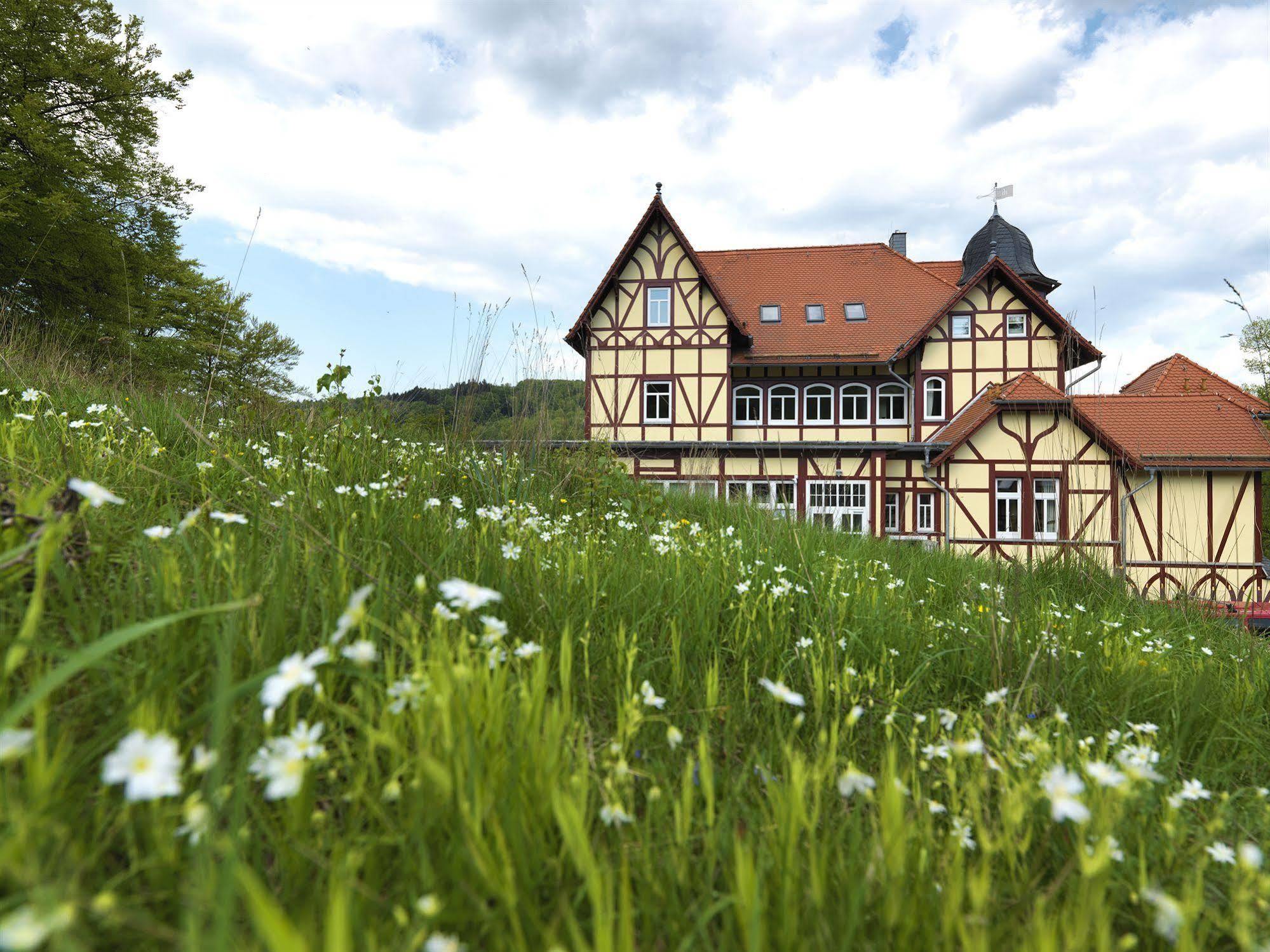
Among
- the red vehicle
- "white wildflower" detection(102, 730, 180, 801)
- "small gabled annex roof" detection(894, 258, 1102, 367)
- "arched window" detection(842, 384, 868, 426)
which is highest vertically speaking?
"small gabled annex roof" detection(894, 258, 1102, 367)

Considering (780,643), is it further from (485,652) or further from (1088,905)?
(1088,905)

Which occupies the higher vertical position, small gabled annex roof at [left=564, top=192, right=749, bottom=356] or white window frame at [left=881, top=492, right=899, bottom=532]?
small gabled annex roof at [left=564, top=192, right=749, bottom=356]

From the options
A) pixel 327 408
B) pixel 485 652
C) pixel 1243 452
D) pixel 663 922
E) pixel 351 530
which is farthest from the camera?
pixel 1243 452

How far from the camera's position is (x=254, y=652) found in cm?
126

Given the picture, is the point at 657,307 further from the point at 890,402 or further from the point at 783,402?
the point at 890,402

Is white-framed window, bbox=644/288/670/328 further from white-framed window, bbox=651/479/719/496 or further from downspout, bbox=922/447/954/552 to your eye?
white-framed window, bbox=651/479/719/496

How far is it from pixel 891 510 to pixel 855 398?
380 centimetres

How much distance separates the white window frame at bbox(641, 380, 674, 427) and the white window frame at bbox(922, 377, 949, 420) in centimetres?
796

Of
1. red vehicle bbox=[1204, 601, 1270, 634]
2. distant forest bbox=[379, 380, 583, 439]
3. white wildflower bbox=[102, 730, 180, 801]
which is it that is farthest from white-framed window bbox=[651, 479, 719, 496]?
white wildflower bbox=[102, 730, 180, 801]

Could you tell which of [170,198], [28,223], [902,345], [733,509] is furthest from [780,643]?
[170,198]

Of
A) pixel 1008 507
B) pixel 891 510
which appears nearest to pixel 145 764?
pixel 1008 507

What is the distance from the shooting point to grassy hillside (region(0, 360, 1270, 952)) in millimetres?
815

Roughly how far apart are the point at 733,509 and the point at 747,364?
15.2 metres

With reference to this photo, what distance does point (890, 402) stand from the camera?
20.2m
